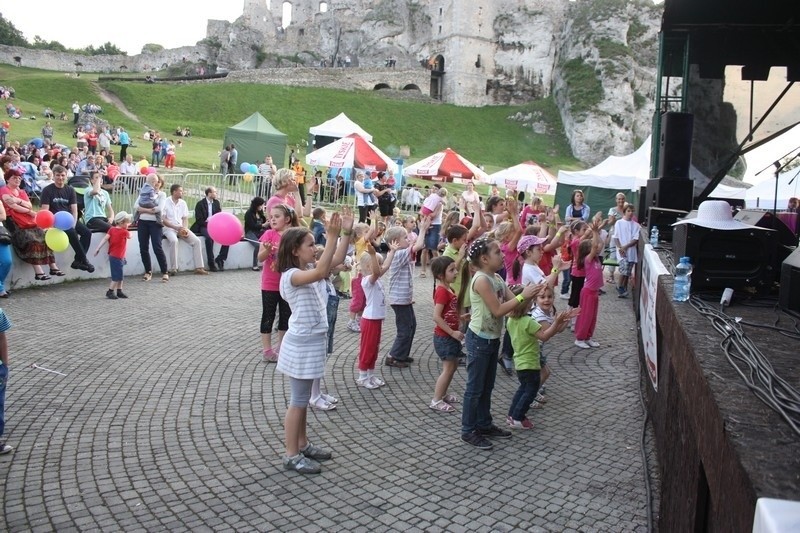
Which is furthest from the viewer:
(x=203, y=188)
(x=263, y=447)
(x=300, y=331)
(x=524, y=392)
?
(x=203, y=188)

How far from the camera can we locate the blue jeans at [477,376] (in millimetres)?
5516

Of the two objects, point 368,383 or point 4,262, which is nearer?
point 368,383

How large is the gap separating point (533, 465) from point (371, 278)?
112 inches

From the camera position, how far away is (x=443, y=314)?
257 inches

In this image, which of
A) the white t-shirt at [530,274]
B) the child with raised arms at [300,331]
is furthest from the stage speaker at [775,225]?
the child with raised arms at [300,331]

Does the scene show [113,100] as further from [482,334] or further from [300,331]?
[482,334]

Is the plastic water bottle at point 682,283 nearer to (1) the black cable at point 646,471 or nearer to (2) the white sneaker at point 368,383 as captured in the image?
(1) the black cable at point 646,471

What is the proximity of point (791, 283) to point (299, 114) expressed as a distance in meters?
53.4

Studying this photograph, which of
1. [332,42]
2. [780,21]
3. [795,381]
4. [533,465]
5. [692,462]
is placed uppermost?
[332,42]

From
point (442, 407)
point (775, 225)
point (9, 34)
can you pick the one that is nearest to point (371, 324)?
point (442, 407)

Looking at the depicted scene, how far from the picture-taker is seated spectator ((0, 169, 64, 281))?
10.4 m

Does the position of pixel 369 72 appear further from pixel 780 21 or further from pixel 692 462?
pixel 692 462

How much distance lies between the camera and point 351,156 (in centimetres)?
2262

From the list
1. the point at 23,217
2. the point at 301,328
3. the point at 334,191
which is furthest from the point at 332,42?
the point at 301,328
